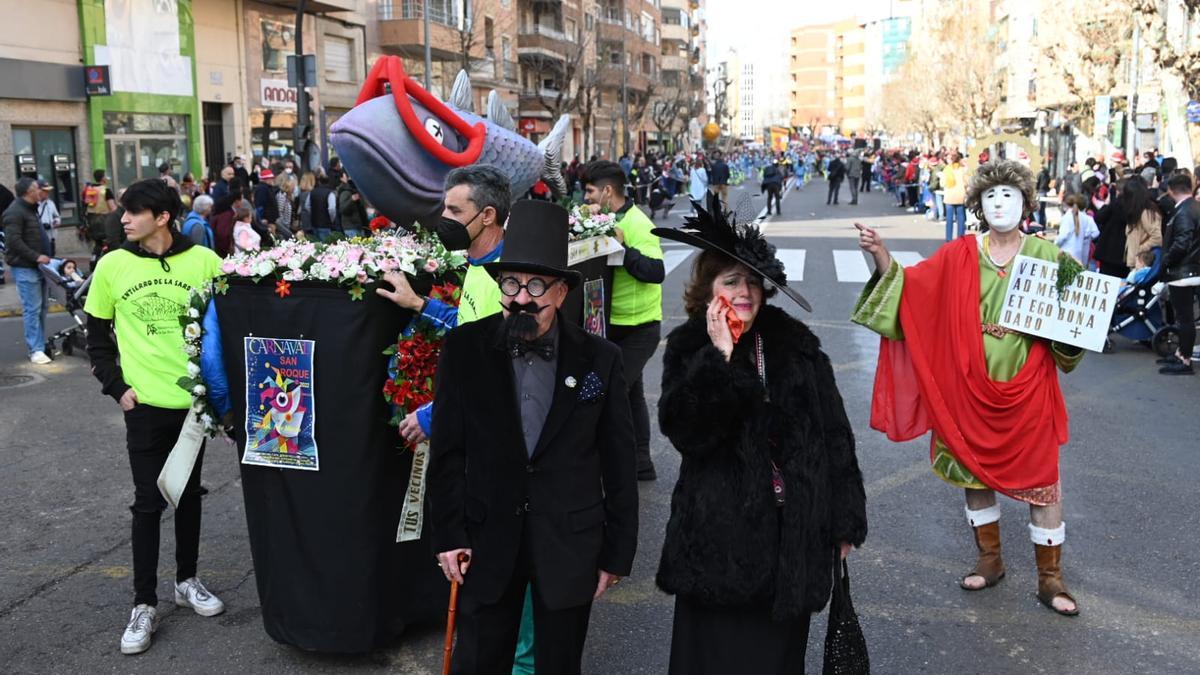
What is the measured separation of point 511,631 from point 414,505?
1.02 metres

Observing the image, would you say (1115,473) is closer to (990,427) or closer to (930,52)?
(990,427)

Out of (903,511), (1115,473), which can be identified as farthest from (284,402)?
(1115,473)

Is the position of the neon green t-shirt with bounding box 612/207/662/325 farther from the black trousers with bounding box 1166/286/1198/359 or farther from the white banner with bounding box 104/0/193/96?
the white banner with bounding box 104/0/193/96

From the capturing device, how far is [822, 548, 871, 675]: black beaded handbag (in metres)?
3.23

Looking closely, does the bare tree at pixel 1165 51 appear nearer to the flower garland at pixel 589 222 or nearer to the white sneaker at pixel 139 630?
the flower garland at pixel 589 222

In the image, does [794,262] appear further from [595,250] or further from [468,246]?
[468,246]

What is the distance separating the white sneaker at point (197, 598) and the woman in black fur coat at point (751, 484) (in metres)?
2.44

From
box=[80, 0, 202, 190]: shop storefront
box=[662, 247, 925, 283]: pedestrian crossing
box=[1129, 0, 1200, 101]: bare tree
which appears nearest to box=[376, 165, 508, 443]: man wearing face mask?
box=[662, 247, 925, 283]: pedestrian crossing

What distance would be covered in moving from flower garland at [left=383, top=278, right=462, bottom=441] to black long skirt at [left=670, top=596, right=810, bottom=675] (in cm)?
135

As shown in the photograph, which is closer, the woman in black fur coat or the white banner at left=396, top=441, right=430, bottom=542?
the woman in black fur coat

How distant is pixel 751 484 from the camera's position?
123 inches

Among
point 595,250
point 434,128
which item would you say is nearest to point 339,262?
point 434,128

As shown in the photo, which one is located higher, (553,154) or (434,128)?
(434,128)

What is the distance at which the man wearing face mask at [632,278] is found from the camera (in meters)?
6.33
